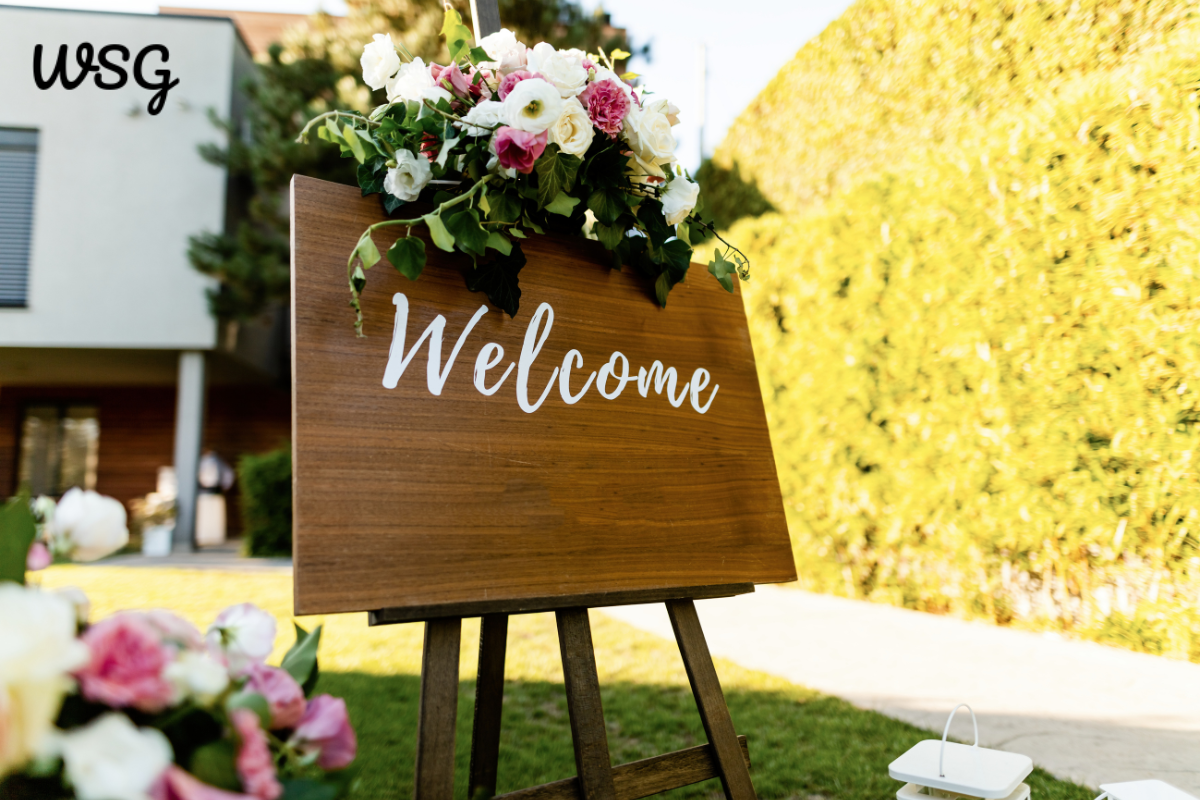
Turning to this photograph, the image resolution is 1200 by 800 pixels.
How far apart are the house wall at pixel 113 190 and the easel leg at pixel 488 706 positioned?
26.2 ft

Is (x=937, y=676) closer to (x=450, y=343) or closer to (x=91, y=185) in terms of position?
(x=450, y=343)

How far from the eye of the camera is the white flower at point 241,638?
76 cm

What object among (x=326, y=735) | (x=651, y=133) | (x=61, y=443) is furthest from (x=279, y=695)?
(x=61, y=443)

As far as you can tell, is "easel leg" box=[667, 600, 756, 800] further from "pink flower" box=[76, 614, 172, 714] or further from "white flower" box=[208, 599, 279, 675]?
"pink flower" box=[76, 614, 172, 714]

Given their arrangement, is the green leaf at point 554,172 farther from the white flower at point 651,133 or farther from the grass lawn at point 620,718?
the grass lawn at point 620,718

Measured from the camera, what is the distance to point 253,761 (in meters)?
0.63

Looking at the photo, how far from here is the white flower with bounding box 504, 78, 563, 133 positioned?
3.95 ft

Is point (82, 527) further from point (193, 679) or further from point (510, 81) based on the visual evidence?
point (510, 81)

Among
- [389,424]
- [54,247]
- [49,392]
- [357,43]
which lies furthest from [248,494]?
[389,424]

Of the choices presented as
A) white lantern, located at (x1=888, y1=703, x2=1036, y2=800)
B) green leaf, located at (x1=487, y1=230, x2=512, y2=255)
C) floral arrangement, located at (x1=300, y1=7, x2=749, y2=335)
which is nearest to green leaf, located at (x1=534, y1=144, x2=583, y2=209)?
floral arrangement, located at (x1=300, y1=7, x2=749, y2=335)

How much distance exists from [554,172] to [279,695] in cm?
92

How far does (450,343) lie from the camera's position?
1.28m

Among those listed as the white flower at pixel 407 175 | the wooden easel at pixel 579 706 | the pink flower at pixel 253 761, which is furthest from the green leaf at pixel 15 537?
the white flower at pixel 407 175

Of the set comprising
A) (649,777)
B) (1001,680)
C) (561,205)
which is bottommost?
(1001,680)
